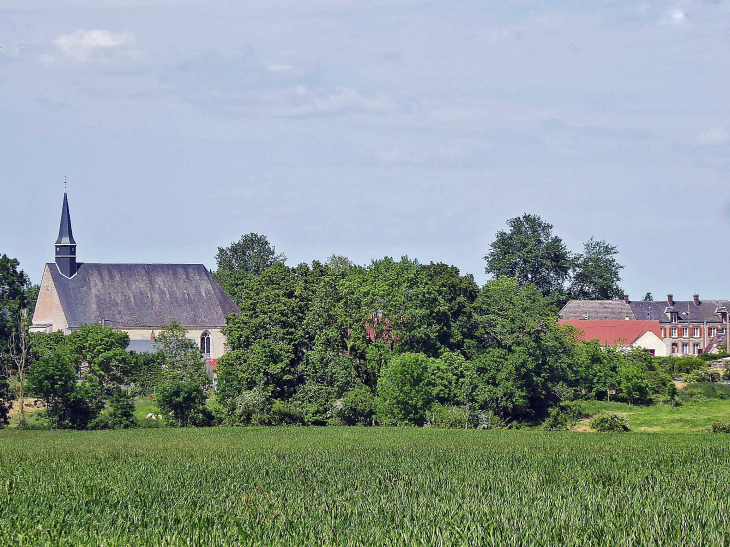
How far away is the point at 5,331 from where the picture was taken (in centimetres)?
5819

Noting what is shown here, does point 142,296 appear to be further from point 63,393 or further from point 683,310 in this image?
point 683,310

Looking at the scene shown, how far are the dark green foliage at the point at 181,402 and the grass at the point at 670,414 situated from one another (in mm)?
26016

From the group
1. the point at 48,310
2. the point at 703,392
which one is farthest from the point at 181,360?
the point at 48,310

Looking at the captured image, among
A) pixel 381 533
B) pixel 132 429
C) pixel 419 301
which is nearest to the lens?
pixel 381 533

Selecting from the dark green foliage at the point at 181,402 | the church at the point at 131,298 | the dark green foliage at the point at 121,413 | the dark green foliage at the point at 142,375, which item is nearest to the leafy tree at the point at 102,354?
the dark green foliage at the point at 142,375

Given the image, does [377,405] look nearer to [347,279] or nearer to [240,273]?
[347,279]

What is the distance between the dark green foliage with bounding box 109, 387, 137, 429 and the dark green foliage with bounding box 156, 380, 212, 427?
175 centimetres

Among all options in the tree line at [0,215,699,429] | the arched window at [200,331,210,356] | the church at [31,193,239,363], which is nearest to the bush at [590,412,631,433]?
the tree line at [0,215,699,429]

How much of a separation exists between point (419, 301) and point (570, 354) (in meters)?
13.7

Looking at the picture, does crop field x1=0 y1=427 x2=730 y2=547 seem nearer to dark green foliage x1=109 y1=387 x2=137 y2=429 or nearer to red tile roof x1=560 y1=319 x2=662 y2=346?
dark green foliage x1=109 y1=387 x2=137 y2=429

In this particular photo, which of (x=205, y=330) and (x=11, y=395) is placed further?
(x=205, y=330)

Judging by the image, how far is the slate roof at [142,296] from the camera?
88625 millimetres

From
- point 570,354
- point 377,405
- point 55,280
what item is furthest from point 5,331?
point 570,354

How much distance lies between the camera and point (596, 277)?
121 meters
